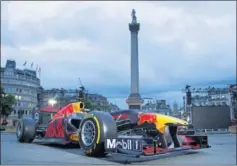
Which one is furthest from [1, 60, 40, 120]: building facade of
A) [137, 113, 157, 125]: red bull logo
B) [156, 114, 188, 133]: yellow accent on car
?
[156, 114, 188, 133]: yellow accent on car

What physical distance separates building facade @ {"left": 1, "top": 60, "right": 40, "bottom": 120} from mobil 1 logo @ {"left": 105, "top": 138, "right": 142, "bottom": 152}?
95.7 m

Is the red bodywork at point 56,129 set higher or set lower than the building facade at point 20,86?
lower

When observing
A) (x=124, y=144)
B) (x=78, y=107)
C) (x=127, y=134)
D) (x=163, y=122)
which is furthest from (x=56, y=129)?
(x=124, y=144)

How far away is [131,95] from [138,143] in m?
73.4

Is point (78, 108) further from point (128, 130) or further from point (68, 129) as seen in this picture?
point (128, 130)

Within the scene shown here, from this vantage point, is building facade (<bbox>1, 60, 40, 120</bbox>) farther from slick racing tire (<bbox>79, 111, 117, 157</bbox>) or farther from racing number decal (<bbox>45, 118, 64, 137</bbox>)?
slick racing tire (<bbox>79, 111, 117, 157</bbox>)

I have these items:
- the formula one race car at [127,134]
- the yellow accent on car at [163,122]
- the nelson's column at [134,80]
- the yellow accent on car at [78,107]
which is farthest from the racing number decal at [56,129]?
the nelson's column at [134,80]

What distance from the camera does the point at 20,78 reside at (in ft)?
347

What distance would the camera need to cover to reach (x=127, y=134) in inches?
342

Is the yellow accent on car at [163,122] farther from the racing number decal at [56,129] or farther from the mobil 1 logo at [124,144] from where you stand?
the racing number decal at [56,129]

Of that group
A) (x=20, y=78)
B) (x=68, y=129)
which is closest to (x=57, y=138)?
(x=68, y=129)

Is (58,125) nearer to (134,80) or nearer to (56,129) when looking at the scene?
(56,129)

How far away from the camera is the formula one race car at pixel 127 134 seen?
7.27m

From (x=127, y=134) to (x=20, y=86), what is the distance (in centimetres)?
10107
